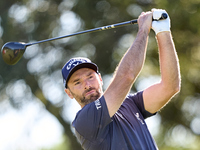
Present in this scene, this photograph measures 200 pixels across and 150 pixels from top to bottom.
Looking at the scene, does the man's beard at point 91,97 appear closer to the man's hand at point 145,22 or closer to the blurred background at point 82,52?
the man's hand at point 145,22

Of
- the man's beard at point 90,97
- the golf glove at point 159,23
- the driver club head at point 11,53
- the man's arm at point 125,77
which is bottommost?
the man's beard at point 90,97

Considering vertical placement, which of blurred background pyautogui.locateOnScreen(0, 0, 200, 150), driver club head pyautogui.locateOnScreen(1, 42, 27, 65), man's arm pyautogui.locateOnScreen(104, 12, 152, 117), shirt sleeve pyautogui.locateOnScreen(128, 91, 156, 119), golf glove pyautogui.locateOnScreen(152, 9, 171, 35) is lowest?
blurred background pyautogui.locateOnScreen(0, 0, 200, 150)

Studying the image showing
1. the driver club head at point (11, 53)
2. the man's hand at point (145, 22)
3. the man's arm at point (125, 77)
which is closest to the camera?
the man's arm at point (125, 77)

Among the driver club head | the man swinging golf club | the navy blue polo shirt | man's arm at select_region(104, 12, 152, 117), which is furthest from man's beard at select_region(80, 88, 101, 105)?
the driver club head

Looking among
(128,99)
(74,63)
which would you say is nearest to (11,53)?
(74,63)

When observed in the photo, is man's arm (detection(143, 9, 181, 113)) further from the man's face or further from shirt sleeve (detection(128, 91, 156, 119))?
the man's face

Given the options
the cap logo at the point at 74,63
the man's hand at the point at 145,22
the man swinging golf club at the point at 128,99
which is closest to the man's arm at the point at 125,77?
the man swinging golf club at the point at 128,99

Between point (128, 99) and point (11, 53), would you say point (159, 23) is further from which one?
point (11, 53)

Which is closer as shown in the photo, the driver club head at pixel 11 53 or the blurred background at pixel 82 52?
the driver club head at pixel 11 53

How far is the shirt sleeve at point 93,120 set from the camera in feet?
12.3

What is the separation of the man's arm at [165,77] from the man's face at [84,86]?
513 mm

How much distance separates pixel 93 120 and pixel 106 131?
0.17 meters

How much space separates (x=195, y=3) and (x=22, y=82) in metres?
5.51

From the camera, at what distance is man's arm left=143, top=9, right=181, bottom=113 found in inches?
155
